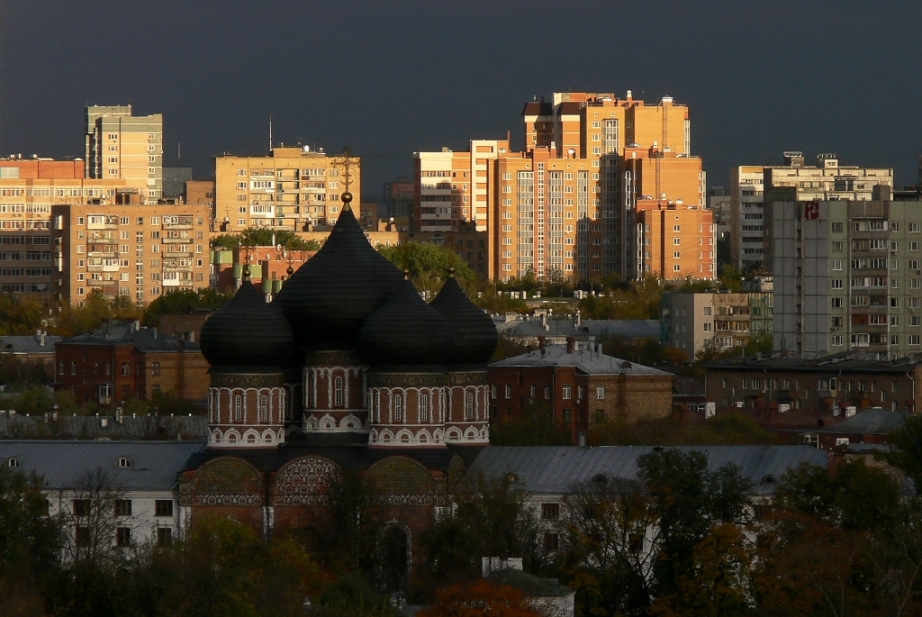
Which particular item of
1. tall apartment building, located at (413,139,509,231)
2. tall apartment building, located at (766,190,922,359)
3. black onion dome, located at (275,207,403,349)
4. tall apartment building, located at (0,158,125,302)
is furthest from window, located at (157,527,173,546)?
tall apartment building, located at (413,139,509,231)

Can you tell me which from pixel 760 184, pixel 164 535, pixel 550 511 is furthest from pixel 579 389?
pixel 760 184

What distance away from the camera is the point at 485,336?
55219 mm

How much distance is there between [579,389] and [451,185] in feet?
307

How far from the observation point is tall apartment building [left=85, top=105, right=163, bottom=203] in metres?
176

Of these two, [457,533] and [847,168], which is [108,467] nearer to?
[457,533]

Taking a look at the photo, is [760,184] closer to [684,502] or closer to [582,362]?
[582,362]

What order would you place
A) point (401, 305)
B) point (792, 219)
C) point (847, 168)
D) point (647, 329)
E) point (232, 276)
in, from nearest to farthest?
point (401, 305) < point (792, 219) < point (647, 329) < point (232, 276) < point (847, 168)

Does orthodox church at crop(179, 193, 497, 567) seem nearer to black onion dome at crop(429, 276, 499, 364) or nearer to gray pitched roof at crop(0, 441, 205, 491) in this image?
black onion dome at crop(429, 276, 499, 364)

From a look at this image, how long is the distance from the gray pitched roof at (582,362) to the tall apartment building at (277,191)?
78.5 metres

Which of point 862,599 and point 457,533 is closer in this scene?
point 862,599

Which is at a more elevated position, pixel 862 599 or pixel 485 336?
pixel 485 336

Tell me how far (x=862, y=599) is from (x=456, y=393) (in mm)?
12704

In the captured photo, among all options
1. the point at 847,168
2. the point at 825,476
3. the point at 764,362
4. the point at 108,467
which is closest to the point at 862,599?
the point at 825,476

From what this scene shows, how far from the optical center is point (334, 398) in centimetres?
5384
